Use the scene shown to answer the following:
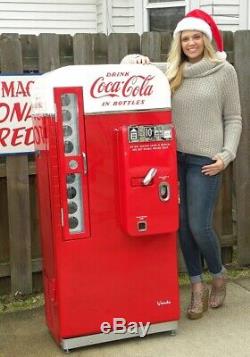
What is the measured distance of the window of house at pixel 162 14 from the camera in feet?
27.3

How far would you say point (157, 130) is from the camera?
10.7 feet

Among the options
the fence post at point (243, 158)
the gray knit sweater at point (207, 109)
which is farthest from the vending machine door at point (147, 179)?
the fence post at point (243, 158)

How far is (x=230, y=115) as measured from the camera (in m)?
3.59

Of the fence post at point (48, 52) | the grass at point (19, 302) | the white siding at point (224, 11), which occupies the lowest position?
the grass at point (19, 302)

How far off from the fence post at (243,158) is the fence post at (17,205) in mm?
1767

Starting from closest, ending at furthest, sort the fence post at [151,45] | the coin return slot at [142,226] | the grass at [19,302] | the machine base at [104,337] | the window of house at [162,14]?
the coin return slot at [142,226] → the machine base at [104,337] → the grass at [19,302] → the fence post at [151,45] → the window of house at [162,14]

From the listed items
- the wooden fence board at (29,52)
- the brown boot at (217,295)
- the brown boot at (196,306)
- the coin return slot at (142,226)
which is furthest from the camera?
the wooden fence board at (29,52)

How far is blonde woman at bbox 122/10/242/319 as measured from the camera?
11.5 ft

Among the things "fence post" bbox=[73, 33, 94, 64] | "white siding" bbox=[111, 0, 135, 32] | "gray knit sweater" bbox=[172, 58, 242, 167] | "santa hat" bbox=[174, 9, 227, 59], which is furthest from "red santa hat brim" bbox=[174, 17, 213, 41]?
"white siding" bbox=[111, 0, 135, 32]

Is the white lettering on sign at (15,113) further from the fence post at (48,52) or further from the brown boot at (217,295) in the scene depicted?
the brown boot at (217,295)

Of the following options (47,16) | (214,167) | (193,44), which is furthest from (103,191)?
(47,16)

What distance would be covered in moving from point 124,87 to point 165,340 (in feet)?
5.21

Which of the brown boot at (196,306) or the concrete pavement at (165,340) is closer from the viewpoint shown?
the concrete pavement at (165,340)

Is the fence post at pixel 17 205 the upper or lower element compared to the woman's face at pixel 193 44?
lower
